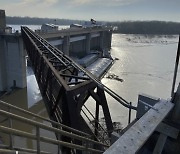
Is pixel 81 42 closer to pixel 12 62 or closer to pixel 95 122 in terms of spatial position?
pixel 12 62

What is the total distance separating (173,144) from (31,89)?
30.3 metres

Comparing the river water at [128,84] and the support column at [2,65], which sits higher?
the support column at [2,65]

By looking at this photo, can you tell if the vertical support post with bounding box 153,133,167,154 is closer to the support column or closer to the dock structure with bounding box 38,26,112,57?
the support column

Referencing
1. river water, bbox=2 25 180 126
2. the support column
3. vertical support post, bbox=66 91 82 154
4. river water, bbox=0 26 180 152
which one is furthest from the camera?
the support column

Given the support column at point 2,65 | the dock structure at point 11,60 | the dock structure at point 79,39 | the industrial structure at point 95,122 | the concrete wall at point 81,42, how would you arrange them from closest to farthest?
the industrial structure at point 95,122, the dock structure at point 11,60, the support column at point 2,65, the dock structure at point 79,39, the concrete wall at point 81,42

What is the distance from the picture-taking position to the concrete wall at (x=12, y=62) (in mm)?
30344

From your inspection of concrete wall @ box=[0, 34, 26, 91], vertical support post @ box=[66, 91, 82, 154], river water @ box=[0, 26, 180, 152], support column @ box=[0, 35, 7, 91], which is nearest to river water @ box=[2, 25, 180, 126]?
river water @ box=[0, 26, 180, 152]

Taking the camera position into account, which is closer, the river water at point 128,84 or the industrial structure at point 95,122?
the industrial structure at point 95,122

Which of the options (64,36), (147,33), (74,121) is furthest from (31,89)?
(147,33)

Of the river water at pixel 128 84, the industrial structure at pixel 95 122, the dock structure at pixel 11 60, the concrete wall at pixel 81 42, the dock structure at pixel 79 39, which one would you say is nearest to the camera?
the industrial structure at pixel 95 122

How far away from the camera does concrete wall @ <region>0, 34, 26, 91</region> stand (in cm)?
3034

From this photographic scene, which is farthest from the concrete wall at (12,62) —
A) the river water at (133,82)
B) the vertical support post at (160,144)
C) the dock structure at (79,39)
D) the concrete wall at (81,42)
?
the vertical support post at (160,144)

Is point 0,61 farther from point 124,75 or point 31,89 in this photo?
point 124,75

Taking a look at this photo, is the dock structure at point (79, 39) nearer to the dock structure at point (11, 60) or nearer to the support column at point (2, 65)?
the dock structure at point (11, 60)
